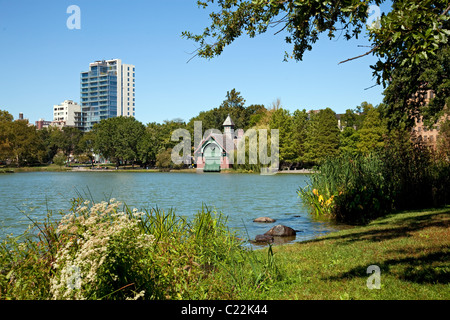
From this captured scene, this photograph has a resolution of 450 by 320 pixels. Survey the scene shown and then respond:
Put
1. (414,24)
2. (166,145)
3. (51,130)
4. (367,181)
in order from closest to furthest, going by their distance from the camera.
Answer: (414,24)
(367,181)
(166,145)
(51,130)

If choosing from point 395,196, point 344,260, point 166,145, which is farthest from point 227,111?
point 344,260

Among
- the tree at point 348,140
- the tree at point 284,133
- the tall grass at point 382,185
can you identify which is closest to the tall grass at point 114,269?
the tall grass at point 382,185

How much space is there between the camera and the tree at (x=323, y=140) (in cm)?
6588

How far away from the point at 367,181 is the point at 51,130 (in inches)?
4747

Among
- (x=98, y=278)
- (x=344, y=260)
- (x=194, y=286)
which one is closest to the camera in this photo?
(x=98, y=278)

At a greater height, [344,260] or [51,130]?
[51,130]

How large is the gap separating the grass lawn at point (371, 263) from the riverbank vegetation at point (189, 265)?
16 millimetres

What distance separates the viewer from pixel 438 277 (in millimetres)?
6203

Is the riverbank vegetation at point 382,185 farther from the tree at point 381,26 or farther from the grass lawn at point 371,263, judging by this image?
the tree at point 381,26

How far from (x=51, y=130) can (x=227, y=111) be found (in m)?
59.5

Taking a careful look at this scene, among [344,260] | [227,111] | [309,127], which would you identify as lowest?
[344,260]

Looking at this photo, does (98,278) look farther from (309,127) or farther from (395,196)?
(309,127)

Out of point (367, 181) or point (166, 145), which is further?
point (166, 145)

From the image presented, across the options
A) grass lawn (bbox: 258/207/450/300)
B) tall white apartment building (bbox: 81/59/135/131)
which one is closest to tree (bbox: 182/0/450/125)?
grass lawn (bbox: 258/207/450/300)
